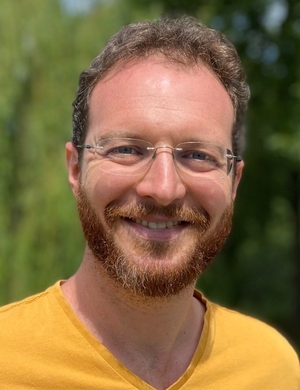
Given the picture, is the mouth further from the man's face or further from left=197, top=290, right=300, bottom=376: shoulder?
left=197, top=290, right=300, bottom=376: shoulder

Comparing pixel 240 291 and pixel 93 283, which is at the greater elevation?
pixel 93 283

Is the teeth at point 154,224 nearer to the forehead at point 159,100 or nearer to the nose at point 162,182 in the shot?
the nose at point 162,182

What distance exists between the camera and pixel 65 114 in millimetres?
5551

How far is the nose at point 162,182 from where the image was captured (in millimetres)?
1466

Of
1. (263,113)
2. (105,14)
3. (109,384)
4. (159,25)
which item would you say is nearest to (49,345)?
(109,384)

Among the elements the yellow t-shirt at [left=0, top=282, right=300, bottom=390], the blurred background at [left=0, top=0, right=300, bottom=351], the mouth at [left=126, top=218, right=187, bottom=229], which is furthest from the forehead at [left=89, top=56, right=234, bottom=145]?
the blurred background at [left=0, top=0, right=300, bottom=351]

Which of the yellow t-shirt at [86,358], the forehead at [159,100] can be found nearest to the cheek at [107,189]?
the forehead at [159,100]

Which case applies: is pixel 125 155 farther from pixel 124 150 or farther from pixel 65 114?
pixel 65 114

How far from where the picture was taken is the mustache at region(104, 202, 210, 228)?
1.50 meters

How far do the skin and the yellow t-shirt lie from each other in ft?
0.17

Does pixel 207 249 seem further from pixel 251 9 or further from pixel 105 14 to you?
pixel 251 9

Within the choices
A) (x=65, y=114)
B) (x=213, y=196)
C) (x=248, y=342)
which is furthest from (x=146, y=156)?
(x=65, y=114)

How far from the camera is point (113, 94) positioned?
Answer: 1592 mm

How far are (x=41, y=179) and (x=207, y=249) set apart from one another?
4111mm
